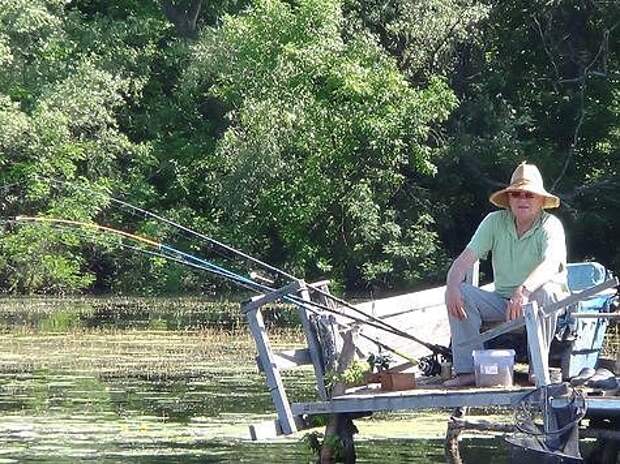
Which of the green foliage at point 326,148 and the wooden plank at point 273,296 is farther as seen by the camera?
the green foliage at point 326,148

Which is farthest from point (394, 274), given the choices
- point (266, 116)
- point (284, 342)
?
point (284, 342)

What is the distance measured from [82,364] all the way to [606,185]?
17.4 metres

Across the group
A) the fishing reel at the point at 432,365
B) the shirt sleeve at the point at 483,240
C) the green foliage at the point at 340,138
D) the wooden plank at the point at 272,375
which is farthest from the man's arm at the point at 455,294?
the green foliage at the point at 340,138

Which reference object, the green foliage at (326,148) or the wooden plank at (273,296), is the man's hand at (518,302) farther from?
the green foliage at (326,148)

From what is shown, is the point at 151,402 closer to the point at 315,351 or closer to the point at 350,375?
the point at 315,351

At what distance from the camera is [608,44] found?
110ft

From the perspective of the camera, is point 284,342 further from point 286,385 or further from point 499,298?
point 499,298

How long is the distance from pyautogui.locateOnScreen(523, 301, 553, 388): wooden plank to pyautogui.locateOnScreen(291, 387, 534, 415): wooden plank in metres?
0.16

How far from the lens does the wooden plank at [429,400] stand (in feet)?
29.5

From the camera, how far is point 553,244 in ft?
31.2

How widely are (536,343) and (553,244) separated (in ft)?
3.07

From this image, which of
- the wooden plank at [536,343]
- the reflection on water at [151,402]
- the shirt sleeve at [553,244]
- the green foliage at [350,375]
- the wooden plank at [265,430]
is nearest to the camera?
the wooden plank at [536,343]

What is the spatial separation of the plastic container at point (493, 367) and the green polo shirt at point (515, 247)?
53cm

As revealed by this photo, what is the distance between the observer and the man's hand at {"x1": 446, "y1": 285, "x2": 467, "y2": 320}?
30.7 feet
